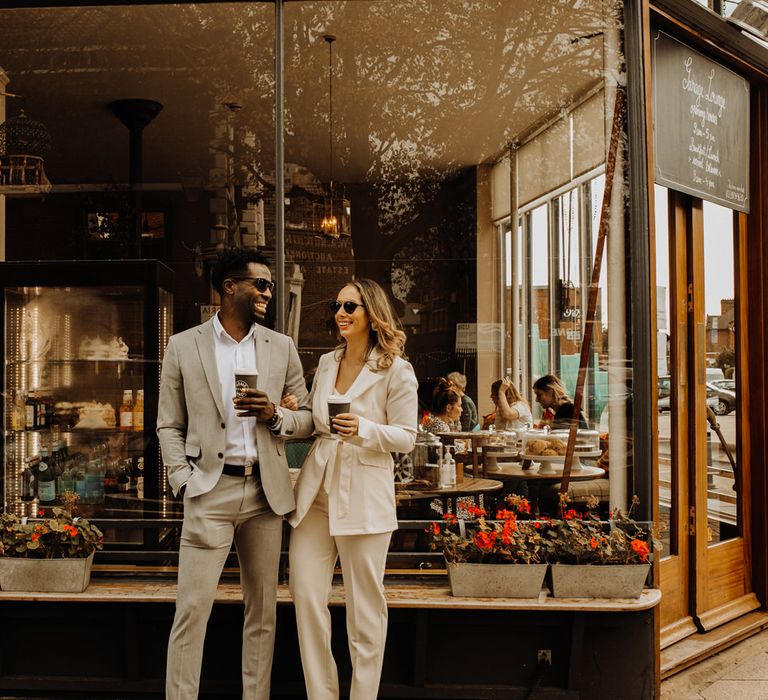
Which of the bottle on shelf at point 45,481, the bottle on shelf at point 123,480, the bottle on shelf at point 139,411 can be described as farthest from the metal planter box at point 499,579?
the bottle on shelf at point 45,481

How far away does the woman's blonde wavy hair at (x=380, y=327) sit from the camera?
10.3ft

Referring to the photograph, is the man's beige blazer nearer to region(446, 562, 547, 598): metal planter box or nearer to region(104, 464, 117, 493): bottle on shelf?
region(446, 562, 547, 598): metal planter box

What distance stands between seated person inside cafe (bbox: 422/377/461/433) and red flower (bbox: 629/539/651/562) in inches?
68.2

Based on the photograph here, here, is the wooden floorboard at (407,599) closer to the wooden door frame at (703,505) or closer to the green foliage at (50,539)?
the green foliage at (50,539)

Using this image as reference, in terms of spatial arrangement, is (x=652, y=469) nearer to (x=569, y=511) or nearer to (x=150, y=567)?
(x=569, y=511)

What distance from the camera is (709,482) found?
15.5 feet

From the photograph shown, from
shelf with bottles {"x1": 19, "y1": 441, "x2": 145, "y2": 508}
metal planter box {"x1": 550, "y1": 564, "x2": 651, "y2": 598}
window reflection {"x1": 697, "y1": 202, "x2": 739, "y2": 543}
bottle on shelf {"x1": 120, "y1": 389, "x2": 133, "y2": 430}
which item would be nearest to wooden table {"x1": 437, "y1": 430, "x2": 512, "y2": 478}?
metal planter box {"x1": 550, "y1": 564, "x2": 651, "y2": 598}

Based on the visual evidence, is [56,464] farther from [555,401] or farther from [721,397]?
[721,397]

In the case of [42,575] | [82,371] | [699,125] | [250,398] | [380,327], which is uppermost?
[699,125]

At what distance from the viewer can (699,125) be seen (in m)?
4.34

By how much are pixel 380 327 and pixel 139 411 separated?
258 centimetres

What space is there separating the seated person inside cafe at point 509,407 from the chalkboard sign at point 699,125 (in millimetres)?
1681

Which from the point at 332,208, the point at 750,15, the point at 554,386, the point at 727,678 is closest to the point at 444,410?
the point at 554,386

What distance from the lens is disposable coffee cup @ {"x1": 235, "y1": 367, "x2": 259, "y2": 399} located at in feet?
9.09
